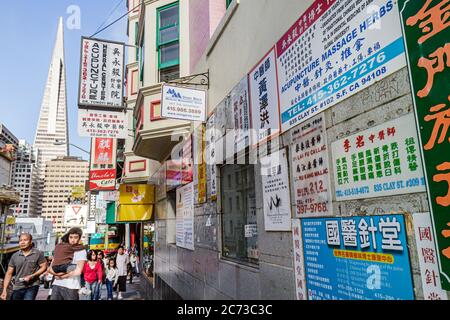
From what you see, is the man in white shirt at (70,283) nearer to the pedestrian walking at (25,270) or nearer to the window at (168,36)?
the pedestrian walking at (25,270)

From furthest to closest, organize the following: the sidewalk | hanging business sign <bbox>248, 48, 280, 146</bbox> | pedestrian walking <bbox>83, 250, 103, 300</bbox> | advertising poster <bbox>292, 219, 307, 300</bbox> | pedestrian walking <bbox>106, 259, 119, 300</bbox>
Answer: the sidewalk
pedestrian walking <bbox>106, 259, 119, 300</bbox>
pedestrian walking <bbox>83, 250, 103, 300</bbox>
hanging business sign <bbox>248, 48, 280, 146</bbox>
advertising poster <bbox>292, 219, 307, 300</bbox>

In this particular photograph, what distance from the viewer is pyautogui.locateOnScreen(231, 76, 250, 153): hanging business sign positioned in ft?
16.6

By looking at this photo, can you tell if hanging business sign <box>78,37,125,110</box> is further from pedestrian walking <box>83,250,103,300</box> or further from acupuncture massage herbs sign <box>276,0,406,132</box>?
acupuncture massage herbs sign <box>276,0,406,132</box>

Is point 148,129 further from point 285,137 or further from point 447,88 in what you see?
point 447,88

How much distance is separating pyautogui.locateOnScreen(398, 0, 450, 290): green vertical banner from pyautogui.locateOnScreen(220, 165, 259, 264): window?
3.01m

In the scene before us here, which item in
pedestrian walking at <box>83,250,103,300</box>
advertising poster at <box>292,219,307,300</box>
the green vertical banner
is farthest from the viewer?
pedestrian walking at <box>83,250,103,300</box>

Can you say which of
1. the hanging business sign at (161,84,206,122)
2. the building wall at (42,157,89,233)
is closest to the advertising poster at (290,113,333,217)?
the hanging business sign at (161,84,206,122)

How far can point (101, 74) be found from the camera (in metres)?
9.83

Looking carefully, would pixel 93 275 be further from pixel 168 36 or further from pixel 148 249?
pixel 168 36

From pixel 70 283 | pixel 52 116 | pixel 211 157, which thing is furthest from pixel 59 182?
pixel 211 157

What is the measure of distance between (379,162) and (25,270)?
6.47 meters

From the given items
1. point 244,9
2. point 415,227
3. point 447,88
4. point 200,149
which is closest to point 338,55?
point 447,88

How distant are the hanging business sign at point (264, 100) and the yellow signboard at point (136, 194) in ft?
27.5

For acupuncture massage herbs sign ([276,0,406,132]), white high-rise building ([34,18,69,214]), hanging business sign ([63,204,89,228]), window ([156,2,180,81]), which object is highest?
white high-rise building ([34,18,69,214])
